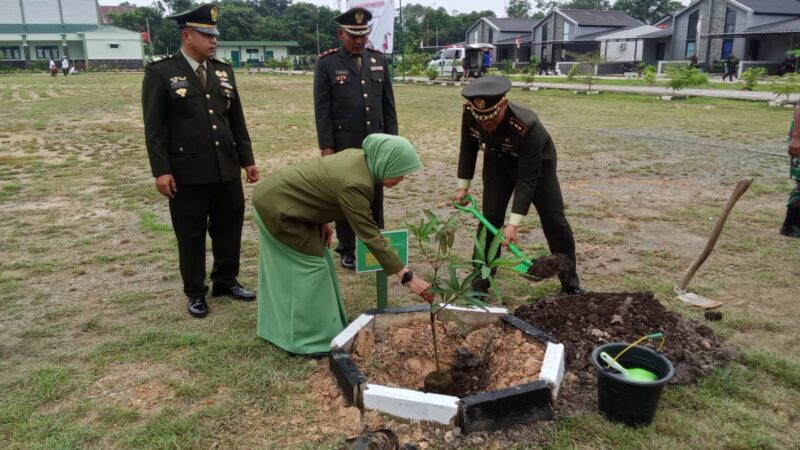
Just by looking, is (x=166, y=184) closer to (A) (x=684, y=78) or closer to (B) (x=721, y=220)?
(B) (x=721, y=220)

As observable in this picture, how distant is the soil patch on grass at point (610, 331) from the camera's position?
314 centimetres

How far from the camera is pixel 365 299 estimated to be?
14.2ft

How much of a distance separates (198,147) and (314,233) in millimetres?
1137

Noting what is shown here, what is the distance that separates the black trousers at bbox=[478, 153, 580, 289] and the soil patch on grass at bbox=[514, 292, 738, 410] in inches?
16.4

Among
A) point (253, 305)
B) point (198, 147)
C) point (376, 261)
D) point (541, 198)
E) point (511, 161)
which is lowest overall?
point (253, 305)

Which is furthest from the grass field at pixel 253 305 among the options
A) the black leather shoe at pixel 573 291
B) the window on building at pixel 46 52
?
the window on building at pixel 46 52

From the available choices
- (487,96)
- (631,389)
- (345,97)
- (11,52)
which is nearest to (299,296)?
(487,96)

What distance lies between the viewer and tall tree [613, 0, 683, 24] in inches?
2719

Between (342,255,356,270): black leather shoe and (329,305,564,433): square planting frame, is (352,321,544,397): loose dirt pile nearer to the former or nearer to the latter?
(329,305,564,433): square planting frame

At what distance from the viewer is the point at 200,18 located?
12.2 ft

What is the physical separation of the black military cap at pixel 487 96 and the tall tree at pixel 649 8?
7422cm

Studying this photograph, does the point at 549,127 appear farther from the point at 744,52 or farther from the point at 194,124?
the point at 744,52

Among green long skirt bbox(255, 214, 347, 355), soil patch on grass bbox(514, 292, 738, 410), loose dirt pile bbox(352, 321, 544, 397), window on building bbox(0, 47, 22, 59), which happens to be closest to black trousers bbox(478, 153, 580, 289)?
soil patch on grass bbox(514, 292, 738, 410)

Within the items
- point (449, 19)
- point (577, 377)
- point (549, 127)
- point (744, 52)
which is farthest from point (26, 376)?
point (449, 19)
